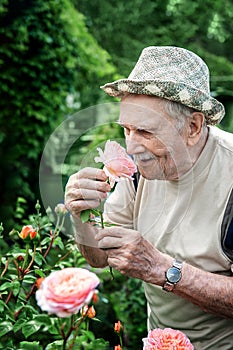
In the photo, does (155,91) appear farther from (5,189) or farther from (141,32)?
(141,32)

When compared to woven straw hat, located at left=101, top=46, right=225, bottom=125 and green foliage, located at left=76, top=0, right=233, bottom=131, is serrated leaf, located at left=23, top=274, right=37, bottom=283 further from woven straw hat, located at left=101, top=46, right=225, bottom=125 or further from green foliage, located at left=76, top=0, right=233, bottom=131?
green foliage, located at left=76, top=0, right=233, bottom=131

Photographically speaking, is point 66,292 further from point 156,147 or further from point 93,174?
point 156,147

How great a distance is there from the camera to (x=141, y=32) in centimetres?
749

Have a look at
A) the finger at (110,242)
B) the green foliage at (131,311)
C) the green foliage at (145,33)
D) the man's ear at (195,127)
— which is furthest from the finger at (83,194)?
the green foliage at (145,33)

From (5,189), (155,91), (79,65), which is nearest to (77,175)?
(155,91)

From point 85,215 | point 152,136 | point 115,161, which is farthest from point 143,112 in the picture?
point 85,215

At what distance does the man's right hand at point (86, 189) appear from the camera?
1.53 meters

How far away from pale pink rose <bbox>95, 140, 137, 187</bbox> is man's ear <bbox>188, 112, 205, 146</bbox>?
336 mm

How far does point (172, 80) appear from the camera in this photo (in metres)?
1.68

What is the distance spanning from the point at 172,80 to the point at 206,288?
22.3 inches

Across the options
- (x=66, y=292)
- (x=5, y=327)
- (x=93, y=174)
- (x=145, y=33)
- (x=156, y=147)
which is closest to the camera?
(x=66, y=292)

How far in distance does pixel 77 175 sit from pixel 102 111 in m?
0.18

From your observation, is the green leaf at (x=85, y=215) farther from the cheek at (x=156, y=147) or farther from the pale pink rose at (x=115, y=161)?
the cheek at (x=156, y=147)

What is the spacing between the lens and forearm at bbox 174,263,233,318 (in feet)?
5.62
